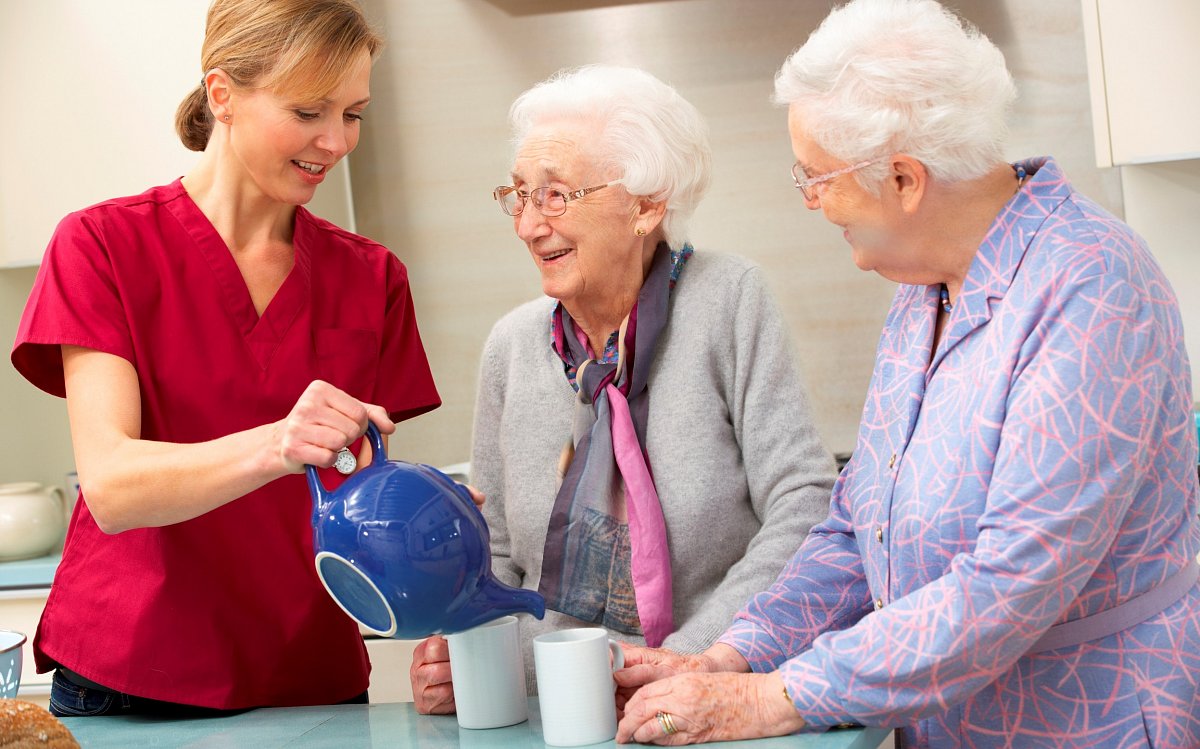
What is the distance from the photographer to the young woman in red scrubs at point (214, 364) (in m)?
1.33

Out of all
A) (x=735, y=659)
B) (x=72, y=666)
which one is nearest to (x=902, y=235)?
(x=735, y=659)

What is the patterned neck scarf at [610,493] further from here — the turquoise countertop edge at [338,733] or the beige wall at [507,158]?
the beige wall at [507,158]

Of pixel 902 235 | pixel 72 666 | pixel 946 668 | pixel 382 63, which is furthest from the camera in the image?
pixel 382 63

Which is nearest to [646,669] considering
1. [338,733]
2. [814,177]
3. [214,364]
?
[338,733]

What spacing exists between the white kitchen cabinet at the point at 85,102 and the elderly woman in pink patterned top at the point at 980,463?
5.68 feet

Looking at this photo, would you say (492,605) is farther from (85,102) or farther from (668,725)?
(85,102)

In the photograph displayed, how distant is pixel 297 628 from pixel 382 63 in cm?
179

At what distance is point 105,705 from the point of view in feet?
4.39

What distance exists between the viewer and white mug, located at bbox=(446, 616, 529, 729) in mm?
1128

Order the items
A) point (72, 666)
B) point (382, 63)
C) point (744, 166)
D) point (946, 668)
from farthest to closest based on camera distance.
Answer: point (382, 63)
point (744, 166)
point (72, 666)
point (946, 668)

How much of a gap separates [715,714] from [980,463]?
0.32m

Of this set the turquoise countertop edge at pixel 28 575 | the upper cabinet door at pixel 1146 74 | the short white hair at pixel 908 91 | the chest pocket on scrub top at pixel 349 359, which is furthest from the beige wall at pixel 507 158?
the short white hair at pixel 908 91

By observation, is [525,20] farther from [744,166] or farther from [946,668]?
[946,668]

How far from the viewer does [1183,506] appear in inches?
42.4
